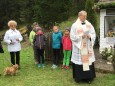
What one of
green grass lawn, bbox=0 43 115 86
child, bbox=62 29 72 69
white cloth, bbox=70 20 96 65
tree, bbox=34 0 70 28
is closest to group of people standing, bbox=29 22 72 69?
child, bbox=62 29 72 69

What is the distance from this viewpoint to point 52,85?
10.0 meters

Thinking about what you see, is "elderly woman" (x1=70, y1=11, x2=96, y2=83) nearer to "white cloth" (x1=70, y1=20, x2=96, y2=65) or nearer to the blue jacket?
"white cloth" (x1=70, y1=20, x2=96, y2=65)

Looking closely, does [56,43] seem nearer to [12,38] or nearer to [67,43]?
[67,43]

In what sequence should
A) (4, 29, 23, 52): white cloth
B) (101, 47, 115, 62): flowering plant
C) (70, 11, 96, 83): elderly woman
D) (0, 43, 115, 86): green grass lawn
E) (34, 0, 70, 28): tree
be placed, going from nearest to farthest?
1. (70, 11, 96, 83): elderly woman
2. (0, 43, 115, 86): green grass lawn
3. (4, 29, 23, 52): white cloth
4. (101, 47, 115, 62): flowering plant
5. (34, 0, 70, 28): tree

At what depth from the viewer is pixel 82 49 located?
9.98 metres

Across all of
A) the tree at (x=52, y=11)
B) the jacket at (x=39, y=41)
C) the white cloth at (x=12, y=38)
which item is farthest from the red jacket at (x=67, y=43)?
the tree at (x=52, y=11)

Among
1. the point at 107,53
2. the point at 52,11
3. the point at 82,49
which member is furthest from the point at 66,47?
the point at 52,11

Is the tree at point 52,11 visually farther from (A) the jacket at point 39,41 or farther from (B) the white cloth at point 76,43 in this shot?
(B) the white cloth at point 76,43

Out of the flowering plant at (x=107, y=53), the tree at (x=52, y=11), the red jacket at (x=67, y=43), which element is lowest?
the flowering plant at (x=107, y=53)

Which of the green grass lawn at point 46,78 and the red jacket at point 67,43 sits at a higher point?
the red jacket at point 67,43

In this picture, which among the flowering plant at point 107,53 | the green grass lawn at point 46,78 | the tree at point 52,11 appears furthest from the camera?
the tree at point 52,11

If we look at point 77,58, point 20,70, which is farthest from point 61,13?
point 77,58

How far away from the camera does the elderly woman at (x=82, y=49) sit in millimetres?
9961

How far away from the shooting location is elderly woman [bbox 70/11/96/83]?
996 centimetres
